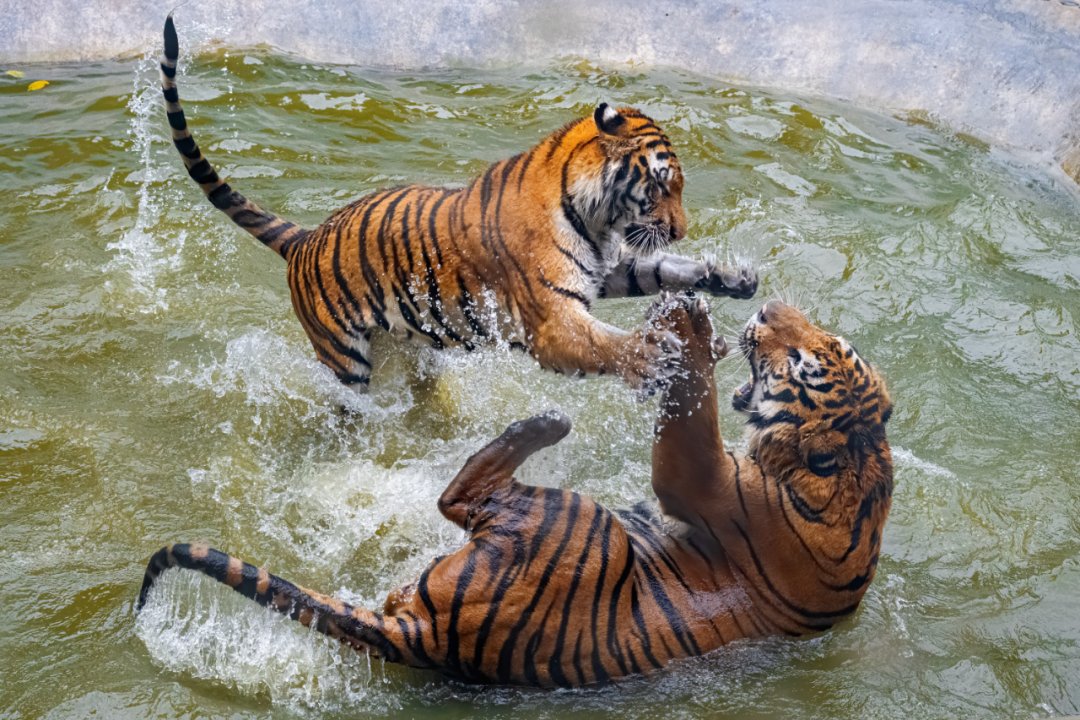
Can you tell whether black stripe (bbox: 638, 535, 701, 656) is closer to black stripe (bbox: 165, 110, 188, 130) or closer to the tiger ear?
the tiger ear

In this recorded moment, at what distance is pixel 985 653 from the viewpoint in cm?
233

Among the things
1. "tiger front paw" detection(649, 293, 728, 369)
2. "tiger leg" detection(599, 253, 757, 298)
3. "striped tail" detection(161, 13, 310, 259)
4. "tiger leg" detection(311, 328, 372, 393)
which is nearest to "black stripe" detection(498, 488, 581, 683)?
"tiger front paw" detection(649, 293, 728, 369)

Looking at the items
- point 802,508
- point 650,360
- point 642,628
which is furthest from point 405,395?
point 802,508

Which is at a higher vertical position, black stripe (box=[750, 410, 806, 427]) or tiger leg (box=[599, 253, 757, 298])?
tiger leg (box=[599, 253, 757, 298])

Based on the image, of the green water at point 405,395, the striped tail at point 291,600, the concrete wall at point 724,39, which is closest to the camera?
the striped tail at point 291,600

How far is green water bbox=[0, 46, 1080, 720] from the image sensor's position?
2.11 m

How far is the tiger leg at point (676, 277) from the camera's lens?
→ 8.69 feet

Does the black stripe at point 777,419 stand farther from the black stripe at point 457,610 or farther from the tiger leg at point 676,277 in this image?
the black stripe at point 457,610

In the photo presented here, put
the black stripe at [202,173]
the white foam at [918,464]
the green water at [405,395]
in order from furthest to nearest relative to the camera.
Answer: the white foam at [918,464], the black stripe at [202,173], the green water at [405,395]

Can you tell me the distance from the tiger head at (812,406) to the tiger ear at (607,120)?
65 centimetres

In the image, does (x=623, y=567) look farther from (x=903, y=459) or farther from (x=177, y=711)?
(x=903, y=459)

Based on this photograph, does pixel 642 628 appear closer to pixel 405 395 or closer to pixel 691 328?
pixel 691 328

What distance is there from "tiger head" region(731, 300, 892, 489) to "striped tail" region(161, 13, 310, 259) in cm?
159

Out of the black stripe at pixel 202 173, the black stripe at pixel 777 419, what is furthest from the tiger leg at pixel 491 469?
the black stripe at pixel 202 173
